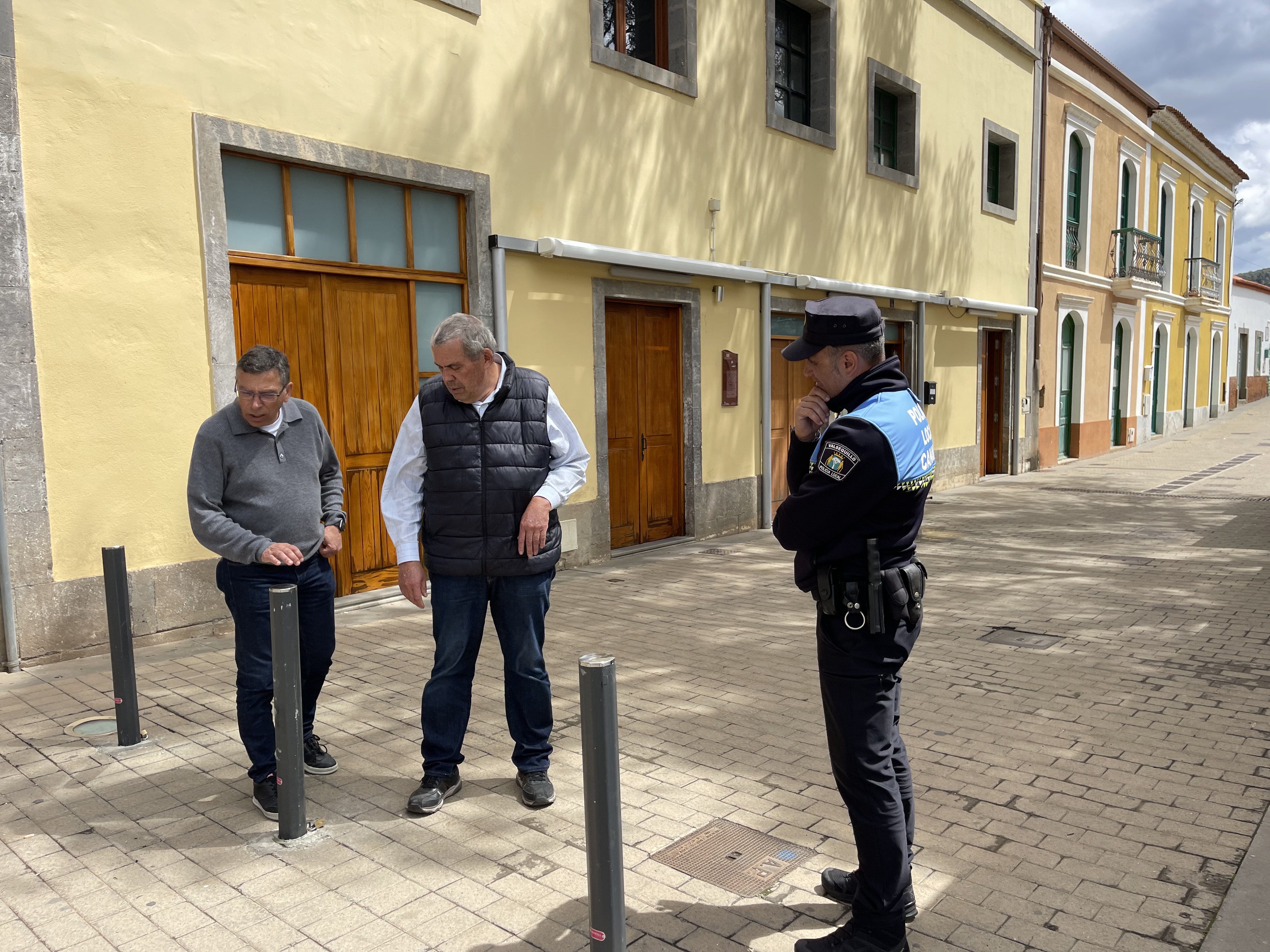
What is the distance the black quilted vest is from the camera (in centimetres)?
368

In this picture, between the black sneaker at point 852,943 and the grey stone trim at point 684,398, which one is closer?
the black sneaker at point 852,943

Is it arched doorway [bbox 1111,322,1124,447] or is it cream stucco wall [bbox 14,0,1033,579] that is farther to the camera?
arched doorway [bbox 1111,322,1124,447]

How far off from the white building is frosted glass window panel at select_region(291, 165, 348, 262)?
118ft

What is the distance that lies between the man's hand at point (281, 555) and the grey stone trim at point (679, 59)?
707 centimetres

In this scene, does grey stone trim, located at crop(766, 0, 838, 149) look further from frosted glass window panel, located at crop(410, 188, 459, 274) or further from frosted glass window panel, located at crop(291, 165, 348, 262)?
frosted glass window panel, located at crop(291, 165, 348, 262)

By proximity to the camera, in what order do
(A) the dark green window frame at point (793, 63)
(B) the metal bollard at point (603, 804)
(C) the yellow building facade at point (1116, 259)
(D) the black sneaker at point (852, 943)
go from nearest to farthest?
(B) the metal bollard at point (603, 804) → (D) the black sneaker at point (852, 943) → (A) the dark green window frame at point (793, 63) → (C) the yellow building facade at point (1116, 259)

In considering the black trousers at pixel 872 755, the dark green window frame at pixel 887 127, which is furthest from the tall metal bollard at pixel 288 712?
the dark green window frame at pixel 887 127

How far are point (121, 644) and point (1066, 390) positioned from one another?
20.0 m

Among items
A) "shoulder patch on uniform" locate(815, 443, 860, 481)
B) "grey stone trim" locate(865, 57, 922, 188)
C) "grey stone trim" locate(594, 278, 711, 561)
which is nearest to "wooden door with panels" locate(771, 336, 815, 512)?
"grey stone trim" locate(594, 278, 711, 561)

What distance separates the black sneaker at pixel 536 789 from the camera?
3762mm

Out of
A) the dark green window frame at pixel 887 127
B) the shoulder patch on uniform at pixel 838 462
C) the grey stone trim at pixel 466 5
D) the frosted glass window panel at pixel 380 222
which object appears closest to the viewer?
the shoulder patch on uniform at pixel 838 462

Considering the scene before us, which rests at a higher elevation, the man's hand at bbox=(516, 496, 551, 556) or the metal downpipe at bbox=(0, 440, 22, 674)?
the man's hand at bbox=(516, 496, 551, 556)

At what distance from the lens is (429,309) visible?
25.7ft

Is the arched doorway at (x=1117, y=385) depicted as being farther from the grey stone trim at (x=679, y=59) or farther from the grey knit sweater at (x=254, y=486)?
the grey knit sweater at (x=254, y=486)
